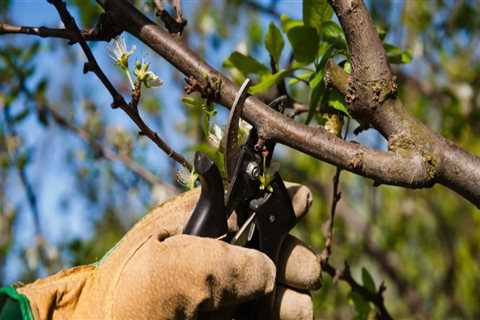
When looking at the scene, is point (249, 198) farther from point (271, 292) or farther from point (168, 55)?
point (168, 55)

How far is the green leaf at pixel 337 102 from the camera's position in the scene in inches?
47.1

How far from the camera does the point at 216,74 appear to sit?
112 centimetres

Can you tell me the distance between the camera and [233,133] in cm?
112

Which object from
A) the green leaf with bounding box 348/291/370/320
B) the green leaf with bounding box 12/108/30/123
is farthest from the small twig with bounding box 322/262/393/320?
the green leaf with bounding box 12/108/30/123

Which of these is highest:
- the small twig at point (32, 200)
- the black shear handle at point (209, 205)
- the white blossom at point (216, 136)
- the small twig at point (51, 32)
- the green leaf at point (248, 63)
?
the green leaf at point (248, 63)

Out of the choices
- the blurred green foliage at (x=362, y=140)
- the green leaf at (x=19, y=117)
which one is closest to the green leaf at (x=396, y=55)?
the blurred green foliage at (x=362, y=140)

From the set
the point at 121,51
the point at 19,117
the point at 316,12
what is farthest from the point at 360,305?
the point at 19,117

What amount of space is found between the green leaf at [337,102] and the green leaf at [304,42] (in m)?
0.11

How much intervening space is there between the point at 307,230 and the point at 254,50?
868 mm

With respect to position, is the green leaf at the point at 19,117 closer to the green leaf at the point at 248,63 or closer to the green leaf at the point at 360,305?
the green leaf at the point at 248,63

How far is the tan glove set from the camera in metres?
0.99

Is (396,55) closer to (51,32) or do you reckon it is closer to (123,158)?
(51,32)

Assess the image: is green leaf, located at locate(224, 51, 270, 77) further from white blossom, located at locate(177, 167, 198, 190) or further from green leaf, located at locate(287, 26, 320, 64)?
white blossom, located at locate(177, 167, 198, 190)

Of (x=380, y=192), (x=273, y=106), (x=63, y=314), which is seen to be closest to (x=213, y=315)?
(x=63, y=314)
